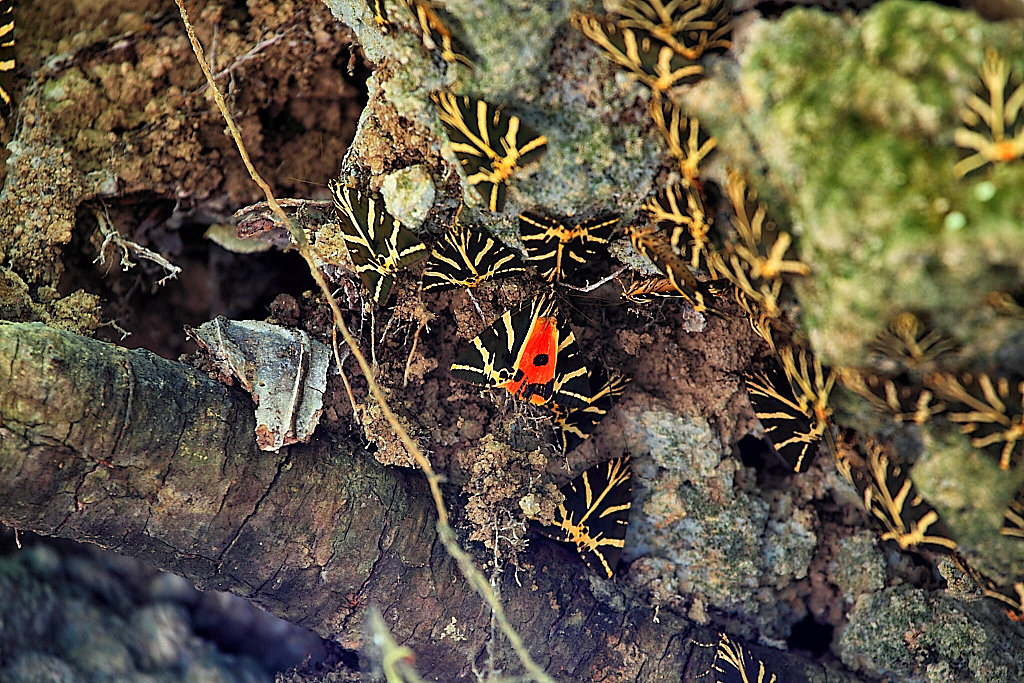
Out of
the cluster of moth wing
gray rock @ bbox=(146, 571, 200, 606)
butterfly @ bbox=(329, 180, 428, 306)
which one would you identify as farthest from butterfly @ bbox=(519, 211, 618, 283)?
gray rock @ bbox=(146, 571, 200, 606)

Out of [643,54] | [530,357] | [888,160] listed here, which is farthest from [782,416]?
[643,54]

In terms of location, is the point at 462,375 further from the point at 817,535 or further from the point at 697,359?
the point at 817,535

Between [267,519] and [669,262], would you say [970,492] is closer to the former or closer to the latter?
[669,262]

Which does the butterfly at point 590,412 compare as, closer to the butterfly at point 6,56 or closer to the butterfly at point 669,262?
the butterfly at point 669,262

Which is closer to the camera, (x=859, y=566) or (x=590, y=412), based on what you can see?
(x=590, y=412)

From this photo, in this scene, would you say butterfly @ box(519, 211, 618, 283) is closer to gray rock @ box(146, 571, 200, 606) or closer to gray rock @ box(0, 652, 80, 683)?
gray rock @ box(146, 571, 200, 606)

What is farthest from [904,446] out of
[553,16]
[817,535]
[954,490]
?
[553,16]
